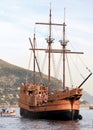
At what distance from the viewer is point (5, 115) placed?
168m

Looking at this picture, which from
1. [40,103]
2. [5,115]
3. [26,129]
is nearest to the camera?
[26,129]

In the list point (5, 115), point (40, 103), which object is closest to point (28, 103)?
point (40, 103)

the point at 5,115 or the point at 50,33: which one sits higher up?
the point at 50,33

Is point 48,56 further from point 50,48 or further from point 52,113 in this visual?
point 52,113

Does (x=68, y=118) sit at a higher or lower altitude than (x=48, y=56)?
lower

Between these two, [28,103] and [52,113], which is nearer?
[52,113]

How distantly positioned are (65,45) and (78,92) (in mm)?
18185

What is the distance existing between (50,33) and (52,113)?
24108mm

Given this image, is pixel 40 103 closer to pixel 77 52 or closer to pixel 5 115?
pixel 77 52

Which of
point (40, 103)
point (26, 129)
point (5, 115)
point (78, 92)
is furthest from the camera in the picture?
point (5, 115)

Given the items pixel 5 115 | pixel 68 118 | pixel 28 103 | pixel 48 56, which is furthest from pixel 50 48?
pixel 5 115

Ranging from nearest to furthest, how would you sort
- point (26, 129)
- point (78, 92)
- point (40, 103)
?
point (26, 129), point (78, 92), point (40, 103)

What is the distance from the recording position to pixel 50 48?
136 meters

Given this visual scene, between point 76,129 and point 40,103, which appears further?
point 40,103
